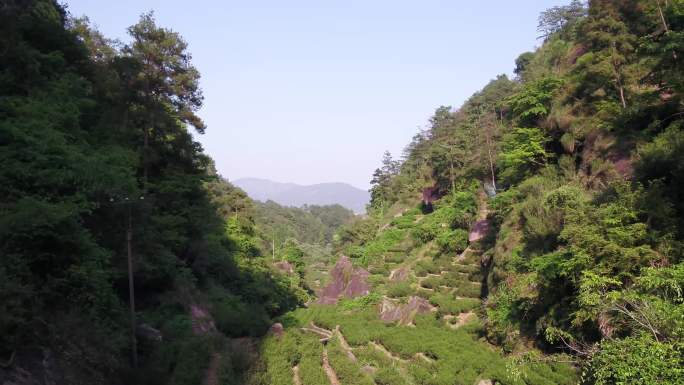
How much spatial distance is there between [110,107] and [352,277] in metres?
26.6

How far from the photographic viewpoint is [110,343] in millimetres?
9719

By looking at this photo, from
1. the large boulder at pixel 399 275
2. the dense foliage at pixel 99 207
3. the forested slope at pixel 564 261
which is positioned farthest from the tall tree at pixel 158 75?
the large boulder at pixel 399 275

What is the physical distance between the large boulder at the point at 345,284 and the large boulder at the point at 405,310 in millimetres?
6234

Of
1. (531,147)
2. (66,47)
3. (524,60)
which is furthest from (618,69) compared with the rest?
(524,60)

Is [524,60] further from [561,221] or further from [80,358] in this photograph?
[80,358]

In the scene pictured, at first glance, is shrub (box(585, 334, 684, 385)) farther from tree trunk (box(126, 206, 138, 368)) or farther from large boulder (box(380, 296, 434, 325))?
large boulder (box(380, 296, 434, 325))

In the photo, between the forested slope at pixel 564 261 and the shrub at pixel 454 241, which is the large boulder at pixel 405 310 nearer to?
the forested slope at pixel 564 261

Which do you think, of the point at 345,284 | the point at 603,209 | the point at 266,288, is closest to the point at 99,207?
the point at 603,209

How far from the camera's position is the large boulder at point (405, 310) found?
26953mm

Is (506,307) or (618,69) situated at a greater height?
(618,69)

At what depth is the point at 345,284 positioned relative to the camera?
40.8m

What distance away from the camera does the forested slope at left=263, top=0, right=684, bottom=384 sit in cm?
1142

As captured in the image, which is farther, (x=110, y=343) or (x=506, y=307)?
(x=506, y=307)

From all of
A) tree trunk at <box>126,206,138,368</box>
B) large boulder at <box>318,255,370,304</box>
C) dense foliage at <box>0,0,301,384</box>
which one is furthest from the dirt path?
tree trunk at <box>126,206,138,368</box>
